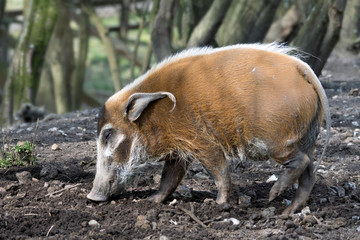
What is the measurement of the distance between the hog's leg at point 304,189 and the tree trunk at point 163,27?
14.0 ft

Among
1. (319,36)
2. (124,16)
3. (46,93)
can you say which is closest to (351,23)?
(319,36)

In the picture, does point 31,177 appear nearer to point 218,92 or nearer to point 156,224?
point 156,224

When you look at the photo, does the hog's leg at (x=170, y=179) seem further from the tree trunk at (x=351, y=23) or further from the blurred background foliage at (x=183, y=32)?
the tree trunk at (x=351, y=23)

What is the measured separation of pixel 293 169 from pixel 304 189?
0.86 feet

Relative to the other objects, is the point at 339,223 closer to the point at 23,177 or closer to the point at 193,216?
the point at 193,216

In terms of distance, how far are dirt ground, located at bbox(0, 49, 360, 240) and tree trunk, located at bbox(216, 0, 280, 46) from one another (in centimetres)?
291

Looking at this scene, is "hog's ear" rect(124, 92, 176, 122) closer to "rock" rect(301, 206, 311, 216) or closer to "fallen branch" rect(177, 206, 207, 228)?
"fallen branch" rect(177, 206, 207, 228)

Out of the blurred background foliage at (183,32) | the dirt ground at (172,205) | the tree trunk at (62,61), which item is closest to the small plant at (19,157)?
the dirt ground at (172,205)

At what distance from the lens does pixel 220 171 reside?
14.4 feet

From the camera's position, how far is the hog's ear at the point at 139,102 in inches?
171

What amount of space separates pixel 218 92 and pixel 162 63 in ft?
2.00

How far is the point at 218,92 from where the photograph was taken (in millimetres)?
4230

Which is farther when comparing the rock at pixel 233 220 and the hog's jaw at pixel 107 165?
the hog's jaw at pixel 107 165

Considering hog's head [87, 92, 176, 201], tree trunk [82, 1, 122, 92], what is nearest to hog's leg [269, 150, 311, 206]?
hog's head [87, 92, 176, 201]
